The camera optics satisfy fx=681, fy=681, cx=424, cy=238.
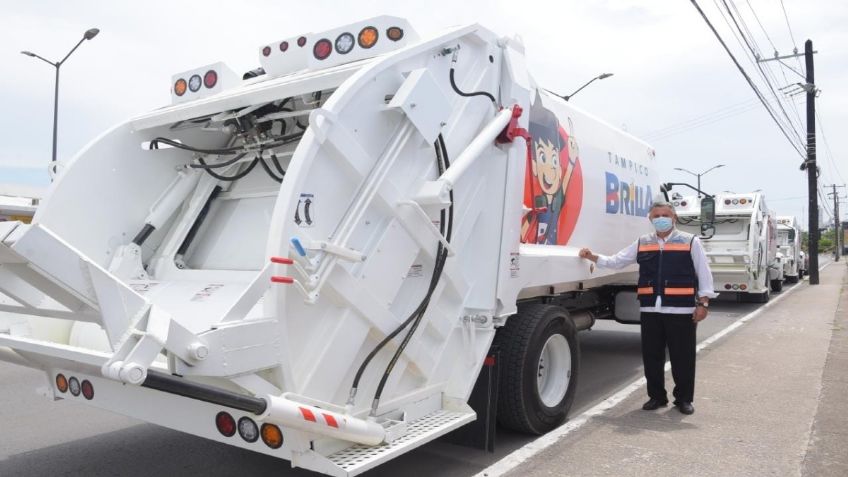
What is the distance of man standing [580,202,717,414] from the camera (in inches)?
221

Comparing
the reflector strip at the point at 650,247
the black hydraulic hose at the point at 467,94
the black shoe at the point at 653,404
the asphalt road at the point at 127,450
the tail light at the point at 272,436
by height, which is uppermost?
the black hydraulic hose at the point at 467,94

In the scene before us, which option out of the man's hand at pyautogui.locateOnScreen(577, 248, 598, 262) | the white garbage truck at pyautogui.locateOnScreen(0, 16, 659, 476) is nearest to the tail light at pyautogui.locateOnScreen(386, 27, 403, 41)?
the white garbage truck at pyautogui.locateOnScreen(0, 16, 659, 476)

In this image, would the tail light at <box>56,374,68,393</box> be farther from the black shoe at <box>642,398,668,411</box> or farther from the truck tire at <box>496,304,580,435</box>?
the black shoe at <box>642,398,668,411</box>

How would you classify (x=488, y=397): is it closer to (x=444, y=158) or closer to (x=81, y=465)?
(x=444, y=158)

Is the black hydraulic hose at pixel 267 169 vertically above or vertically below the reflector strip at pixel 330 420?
above

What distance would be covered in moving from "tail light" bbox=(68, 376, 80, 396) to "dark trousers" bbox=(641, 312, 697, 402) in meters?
4.32

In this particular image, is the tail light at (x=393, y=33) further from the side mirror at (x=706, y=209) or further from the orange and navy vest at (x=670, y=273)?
the side mirror at (x=706, y=209)

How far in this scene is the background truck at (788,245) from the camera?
76.7 ft

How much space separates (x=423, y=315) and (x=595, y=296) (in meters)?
3.96

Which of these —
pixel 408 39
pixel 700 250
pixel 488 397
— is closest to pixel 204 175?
pixel 408 39

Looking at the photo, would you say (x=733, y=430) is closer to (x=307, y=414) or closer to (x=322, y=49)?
(x=307, y=414)

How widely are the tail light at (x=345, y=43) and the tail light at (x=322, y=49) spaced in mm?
67

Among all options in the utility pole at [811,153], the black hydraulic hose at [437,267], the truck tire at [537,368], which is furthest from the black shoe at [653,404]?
the utility pole at [811,153]

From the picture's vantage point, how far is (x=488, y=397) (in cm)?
437
